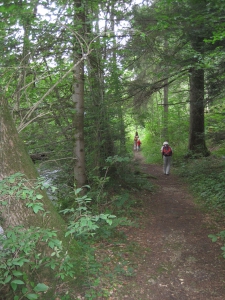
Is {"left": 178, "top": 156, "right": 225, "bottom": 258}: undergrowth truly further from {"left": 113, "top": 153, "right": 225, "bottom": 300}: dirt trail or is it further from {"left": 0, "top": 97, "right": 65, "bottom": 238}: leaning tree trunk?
{"left": 0, "top": 97, "right": 65, "bottom": 238}: leaning tree trunk

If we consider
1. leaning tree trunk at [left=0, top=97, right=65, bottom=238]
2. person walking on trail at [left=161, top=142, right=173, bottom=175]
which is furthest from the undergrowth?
leaning tree trunk at [left=0, top=97, right=65, bottom=238]

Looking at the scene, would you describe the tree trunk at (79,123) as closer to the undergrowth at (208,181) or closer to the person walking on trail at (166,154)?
the undergrowth at (208,181)

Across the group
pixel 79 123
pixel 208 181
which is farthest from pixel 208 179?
pixel 79 123

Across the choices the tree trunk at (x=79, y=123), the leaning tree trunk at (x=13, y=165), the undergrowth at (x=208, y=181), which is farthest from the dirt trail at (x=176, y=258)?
the tree trunk at (x=79, y=123)

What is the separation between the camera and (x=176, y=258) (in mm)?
4934

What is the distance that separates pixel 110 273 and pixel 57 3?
5562 mm

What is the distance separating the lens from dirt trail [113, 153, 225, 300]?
399 centimetres

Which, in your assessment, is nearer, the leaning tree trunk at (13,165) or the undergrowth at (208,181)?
the leaning tree trunk at (13,165)

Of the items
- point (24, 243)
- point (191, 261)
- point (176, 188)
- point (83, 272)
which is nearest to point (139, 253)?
point (191, 261)

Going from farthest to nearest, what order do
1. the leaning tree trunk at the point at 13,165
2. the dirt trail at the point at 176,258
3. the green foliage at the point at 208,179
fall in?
the green foliage at the point at 208,179 < the dirt trail at the point at 176,258 < the leaning tree trunk at the point at 13,165

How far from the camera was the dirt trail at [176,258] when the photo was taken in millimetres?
3994

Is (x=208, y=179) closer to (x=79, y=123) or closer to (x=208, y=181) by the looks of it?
(x=208, y=181)

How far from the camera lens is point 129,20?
8.00 metres

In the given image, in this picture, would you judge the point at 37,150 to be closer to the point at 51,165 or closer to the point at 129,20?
the point at 51,165
